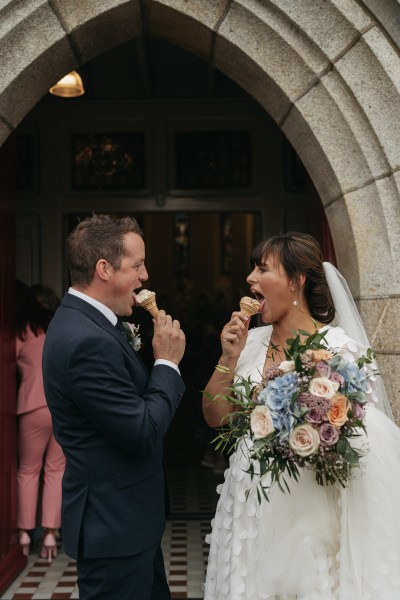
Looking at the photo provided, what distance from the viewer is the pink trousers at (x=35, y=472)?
19.4ft

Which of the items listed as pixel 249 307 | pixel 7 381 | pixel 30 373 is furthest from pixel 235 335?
pixel 30 373

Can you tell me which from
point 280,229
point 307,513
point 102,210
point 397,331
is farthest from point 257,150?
point 307,513

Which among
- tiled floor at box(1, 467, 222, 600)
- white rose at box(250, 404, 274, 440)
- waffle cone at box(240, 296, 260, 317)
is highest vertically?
waffle cone at box(240, 296, 260, 317)

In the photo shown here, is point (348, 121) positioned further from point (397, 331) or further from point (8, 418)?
point (8, 418)

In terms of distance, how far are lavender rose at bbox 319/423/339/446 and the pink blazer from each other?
12.3 feet

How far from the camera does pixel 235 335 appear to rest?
3.15m

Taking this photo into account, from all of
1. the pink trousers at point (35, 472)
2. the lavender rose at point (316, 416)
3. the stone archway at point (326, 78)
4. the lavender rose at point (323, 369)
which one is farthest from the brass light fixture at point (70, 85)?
the lavender rose at point (316, 416)

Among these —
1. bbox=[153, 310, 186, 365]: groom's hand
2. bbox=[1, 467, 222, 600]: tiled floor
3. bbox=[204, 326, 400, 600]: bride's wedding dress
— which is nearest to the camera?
bbox=[204, 326, 400, 600]: bride's wedding dress

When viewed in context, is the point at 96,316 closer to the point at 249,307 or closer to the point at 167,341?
the point at 167,341

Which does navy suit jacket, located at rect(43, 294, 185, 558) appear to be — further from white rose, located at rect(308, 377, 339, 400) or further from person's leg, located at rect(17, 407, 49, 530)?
person's leg, located at rect(17, 407, 49, 530)

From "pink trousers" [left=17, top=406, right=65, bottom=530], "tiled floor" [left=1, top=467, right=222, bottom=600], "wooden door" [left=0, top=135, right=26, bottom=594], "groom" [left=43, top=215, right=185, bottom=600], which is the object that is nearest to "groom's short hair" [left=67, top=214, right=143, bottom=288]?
"groom" [left=43, top=215, right=185, bottom=600]

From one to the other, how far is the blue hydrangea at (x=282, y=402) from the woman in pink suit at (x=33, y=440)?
12.0ft

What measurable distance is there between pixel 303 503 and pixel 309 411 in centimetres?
53

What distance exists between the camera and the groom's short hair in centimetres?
285
